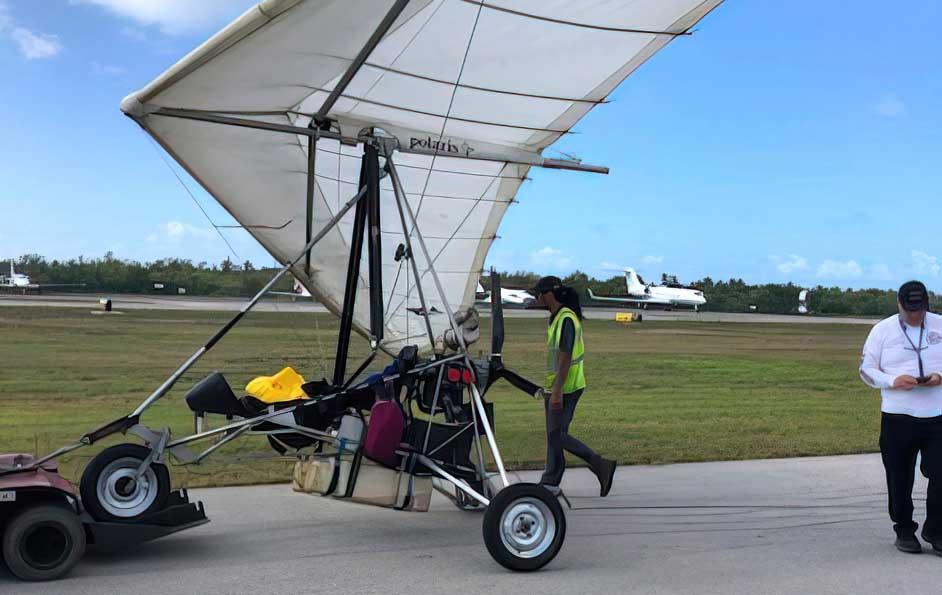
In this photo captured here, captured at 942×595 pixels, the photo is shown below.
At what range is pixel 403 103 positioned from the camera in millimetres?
6730

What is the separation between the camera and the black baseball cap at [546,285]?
7.75 metres

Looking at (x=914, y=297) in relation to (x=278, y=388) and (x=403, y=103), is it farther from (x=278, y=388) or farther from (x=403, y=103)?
(x=278, y=388)

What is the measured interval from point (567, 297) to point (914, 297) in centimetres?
265

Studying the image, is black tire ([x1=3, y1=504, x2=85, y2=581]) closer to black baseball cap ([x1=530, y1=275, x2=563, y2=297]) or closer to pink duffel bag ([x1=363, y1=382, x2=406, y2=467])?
pink duffel bag ([x1=363, y1=382, x2=406, y2=467])

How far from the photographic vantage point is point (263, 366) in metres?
16.5

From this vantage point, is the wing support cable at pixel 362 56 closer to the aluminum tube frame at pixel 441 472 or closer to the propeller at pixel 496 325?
the propeller at pixel 496 325

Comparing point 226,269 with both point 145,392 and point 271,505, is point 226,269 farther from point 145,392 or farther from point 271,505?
point 145,392

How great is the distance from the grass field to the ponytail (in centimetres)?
203

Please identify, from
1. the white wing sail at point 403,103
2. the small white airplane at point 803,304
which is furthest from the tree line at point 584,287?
the white wing sail at point 403,103

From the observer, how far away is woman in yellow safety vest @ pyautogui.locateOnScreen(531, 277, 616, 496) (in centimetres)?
732

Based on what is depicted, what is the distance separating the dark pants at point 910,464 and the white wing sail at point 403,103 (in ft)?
10.4

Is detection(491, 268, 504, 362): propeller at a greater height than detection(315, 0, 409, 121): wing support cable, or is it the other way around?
detection(315, 0, 409, 121): wing support cable

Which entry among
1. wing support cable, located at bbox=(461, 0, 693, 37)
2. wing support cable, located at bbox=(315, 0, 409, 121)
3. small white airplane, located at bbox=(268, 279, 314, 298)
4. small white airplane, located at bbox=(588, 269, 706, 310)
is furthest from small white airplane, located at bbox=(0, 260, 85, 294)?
wing support cable, located at bbox=(461, 0, 693, 37)

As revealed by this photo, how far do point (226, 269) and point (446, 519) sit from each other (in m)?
3.04
